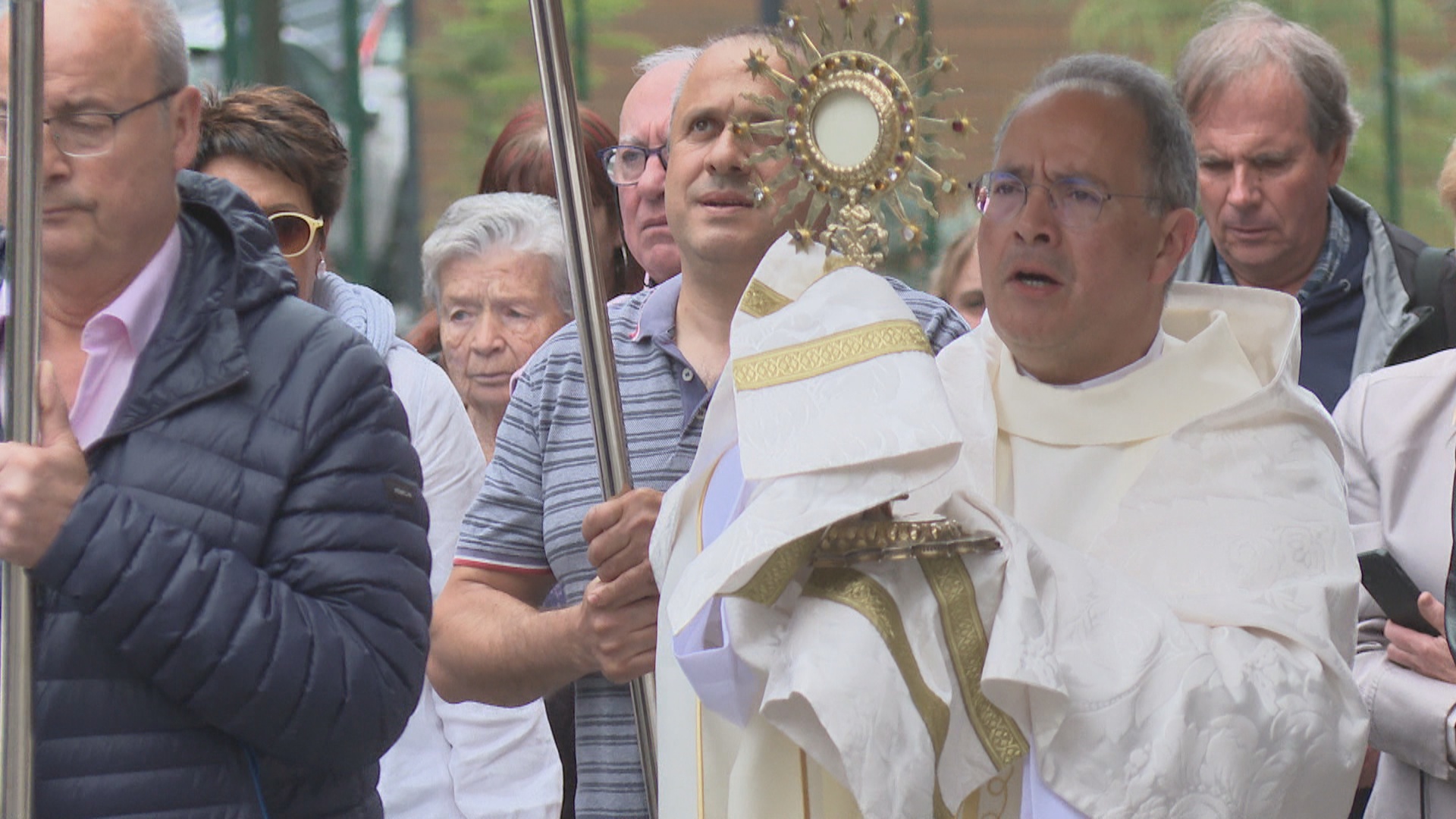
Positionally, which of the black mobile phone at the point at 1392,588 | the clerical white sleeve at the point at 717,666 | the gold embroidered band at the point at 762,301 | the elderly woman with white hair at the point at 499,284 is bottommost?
the black mobile phone at the point at 1392,588

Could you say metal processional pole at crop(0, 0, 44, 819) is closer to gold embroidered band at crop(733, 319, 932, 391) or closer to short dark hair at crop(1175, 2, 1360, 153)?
gold embroidered band at crop(733, 319, 932, 391)

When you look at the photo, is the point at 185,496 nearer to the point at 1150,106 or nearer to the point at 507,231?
the point at 1150,106

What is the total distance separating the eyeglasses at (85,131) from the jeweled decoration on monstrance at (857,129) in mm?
961

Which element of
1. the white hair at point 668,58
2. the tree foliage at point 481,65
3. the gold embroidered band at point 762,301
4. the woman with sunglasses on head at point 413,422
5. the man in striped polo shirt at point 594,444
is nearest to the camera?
the gold embroidered band at point 762,301

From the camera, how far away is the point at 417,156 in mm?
8438

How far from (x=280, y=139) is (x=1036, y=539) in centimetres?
228

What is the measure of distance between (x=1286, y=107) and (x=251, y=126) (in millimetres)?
2170

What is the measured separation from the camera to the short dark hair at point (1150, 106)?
10.0 ft

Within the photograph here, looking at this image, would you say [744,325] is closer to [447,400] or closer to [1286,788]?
[1286,788]

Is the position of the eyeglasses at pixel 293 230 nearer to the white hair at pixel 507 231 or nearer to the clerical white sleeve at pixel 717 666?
the white hair at pixel 507 231

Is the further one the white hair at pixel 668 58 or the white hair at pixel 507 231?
the white hair at pixel 507 231

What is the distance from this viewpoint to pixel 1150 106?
306 cm

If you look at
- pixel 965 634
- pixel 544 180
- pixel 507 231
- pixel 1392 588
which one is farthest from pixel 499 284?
pixel 965 634

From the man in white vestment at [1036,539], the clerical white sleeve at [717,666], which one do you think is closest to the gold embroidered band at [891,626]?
the man in white vestment at [1036,539]
